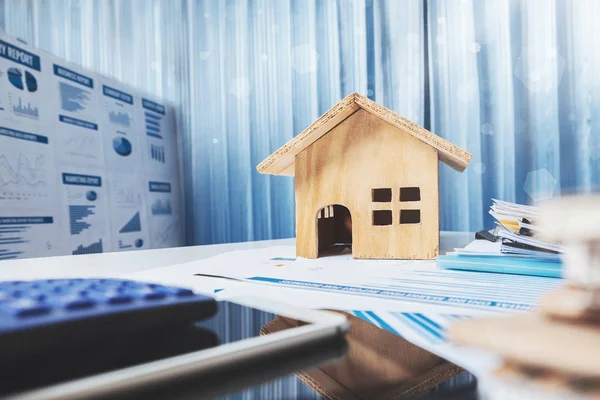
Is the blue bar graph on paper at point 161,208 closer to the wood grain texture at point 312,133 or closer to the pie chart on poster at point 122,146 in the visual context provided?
the pie chart on poster at point 122,146

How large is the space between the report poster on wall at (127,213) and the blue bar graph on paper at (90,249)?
0.07 m

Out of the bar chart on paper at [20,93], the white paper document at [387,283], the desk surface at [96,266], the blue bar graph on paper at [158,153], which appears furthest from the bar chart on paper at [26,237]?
the white paper document at [387,283]

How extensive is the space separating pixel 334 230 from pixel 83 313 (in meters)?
0.84

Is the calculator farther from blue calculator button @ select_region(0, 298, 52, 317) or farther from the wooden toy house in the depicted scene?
the wooden toy house

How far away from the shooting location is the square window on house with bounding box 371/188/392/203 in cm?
73

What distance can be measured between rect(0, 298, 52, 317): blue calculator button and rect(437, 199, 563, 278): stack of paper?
47 cm

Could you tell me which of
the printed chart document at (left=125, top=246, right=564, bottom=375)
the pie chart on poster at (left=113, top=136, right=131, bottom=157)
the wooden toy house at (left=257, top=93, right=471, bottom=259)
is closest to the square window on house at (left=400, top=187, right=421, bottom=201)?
the wooden toy house at (left=257, top=93, right=471, bottom=259)

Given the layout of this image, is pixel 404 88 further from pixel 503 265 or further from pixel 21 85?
pixel 21 85

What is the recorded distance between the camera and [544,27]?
1.37 m

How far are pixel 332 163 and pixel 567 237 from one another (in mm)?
608

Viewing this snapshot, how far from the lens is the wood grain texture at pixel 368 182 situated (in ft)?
2.28

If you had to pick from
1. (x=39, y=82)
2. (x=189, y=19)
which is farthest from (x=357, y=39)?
(x=39, y=82)

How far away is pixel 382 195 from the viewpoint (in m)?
0.74

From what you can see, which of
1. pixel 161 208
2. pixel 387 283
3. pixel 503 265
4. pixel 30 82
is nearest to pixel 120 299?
pixel 387 283
